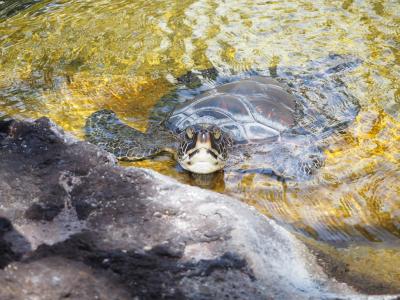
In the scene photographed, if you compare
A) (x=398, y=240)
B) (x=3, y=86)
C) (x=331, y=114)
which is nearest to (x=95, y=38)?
(x=3, y=86)

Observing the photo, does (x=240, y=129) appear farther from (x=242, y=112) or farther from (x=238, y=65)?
(x=238, y=65)

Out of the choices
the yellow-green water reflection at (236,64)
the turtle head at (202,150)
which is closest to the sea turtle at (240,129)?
the turtle head at (202,150)

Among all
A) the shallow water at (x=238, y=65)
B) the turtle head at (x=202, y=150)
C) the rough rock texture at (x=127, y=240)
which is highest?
the rough rock texture at (x=127, y=240)

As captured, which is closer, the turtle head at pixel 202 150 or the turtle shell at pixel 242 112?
the turtle head at pixel 202 150

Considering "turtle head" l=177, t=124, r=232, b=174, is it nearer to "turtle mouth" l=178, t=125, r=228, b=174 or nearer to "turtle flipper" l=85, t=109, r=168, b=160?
"turtle mouth" l=178, t=125, r=228, b=174

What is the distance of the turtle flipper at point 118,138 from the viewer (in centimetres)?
455

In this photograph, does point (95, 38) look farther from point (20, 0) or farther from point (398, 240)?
point (398, 240)

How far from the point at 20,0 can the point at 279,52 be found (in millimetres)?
5509

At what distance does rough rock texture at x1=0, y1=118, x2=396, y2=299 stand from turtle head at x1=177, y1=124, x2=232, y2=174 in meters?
1.13

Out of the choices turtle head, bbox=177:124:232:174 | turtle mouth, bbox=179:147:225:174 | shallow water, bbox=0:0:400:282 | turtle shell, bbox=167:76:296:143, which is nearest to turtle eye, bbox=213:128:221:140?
turtle head, bbox=177:124:232:174

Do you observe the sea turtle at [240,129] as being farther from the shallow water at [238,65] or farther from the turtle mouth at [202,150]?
the shallow water at [238,65]

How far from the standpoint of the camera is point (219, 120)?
4.88 metres

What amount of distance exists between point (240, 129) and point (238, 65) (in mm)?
1890

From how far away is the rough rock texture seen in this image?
2.22 metres
